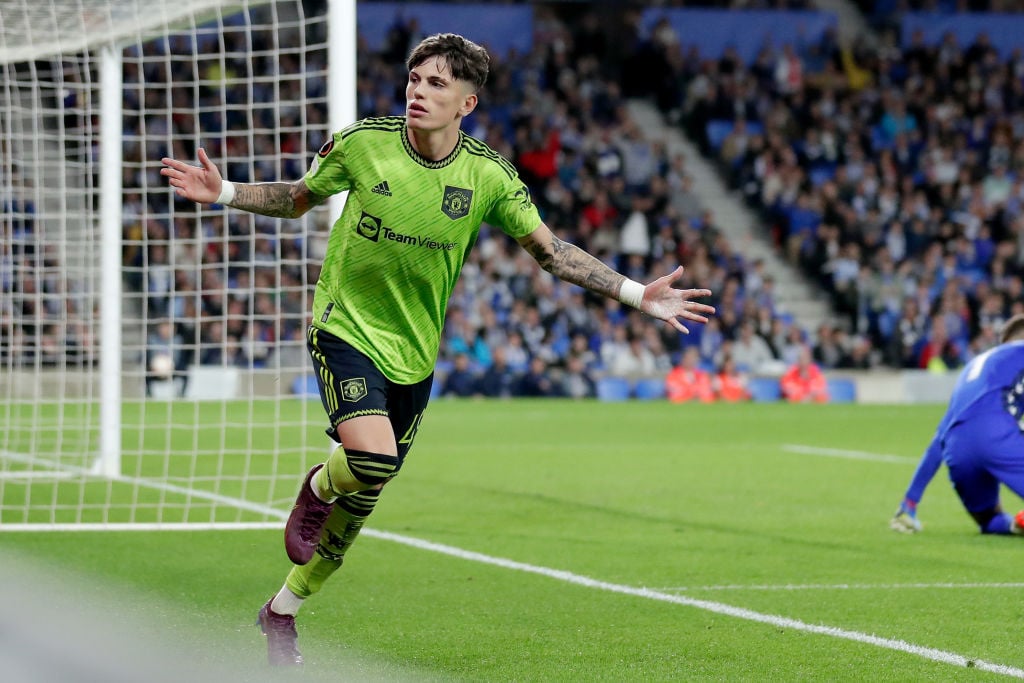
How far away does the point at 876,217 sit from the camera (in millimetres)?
31188

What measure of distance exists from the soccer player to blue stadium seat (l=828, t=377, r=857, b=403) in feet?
59.1

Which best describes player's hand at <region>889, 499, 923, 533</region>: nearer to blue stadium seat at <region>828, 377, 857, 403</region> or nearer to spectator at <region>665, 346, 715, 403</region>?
spectator at <region>665, 346, 715, 403</region>

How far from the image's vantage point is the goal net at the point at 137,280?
10.2 meters

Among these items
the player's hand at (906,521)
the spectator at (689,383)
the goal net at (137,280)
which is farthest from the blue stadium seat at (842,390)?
the player's hand at (906,521)

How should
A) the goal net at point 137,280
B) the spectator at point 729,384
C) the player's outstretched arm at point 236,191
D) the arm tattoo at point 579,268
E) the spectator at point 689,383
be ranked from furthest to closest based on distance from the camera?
the spectator at point 729,384 → the spectator at point 689,383 → the goal net at point 137,280 → the arm tattoo at point 579,268 → the player's outstretched arm at point 236,191

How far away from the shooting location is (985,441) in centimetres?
918

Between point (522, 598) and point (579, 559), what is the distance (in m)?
1.46

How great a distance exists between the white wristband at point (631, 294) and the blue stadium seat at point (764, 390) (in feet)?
73.5

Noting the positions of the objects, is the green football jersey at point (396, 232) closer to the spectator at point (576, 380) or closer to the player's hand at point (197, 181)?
the player's hand at point (197, 181)

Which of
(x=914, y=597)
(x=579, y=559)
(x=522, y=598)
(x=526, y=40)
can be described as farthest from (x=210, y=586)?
(x=526, y=40)

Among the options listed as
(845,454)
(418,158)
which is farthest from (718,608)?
(845,454)

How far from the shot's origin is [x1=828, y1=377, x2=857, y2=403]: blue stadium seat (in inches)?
1080

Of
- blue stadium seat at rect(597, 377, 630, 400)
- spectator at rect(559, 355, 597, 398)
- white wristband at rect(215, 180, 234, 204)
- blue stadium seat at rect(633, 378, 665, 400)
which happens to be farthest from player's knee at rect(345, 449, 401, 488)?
blue stadium seat at rect(633, 378, 665, 400)

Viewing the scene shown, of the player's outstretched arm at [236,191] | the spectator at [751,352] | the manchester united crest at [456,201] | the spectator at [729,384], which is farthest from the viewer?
the spectator at [751,352]
